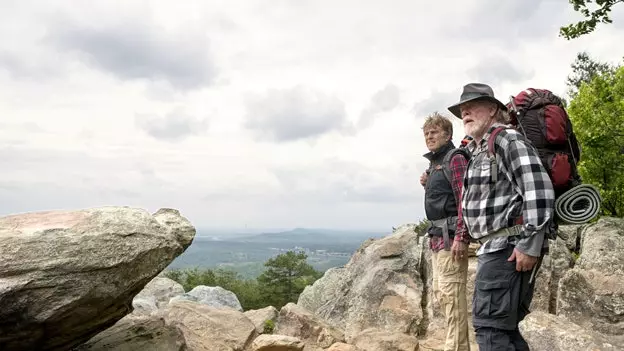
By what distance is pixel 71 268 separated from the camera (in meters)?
7.69

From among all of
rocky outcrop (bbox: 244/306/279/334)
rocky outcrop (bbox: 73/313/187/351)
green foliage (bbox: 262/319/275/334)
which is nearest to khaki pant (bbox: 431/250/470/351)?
rocky outcrop (bbox: 73/313/187/351)

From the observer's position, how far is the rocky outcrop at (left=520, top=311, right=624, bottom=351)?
18.6ft

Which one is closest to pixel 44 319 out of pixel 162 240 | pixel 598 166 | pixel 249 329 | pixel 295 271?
pixel 162 240

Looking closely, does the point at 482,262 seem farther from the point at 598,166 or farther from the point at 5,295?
the point at 598,166

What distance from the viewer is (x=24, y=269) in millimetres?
7465

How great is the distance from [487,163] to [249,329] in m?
7.10

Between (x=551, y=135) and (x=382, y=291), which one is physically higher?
(x=551, y=135)

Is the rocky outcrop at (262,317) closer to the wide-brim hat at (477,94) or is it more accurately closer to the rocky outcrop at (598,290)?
the rocky outcrop at (598,290)

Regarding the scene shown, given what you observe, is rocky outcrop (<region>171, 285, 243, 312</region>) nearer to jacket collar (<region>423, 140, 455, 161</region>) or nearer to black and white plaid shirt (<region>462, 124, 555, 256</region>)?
jacket collar (<region>423, 140, 455, 161</region>)

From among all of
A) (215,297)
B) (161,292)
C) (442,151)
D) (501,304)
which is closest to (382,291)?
(442,151)

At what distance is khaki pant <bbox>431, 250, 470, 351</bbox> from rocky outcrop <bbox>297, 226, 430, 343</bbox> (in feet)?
13.3

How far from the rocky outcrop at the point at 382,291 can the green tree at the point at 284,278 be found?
34.7 m

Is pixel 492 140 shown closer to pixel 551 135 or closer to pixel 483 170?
pixel 483 170

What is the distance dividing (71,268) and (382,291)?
794 cm
